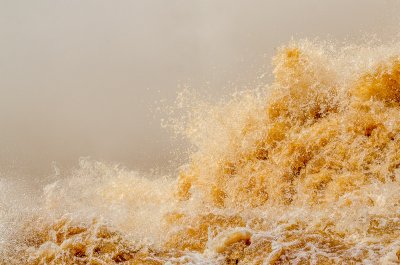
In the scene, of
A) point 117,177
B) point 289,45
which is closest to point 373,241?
point 289,45

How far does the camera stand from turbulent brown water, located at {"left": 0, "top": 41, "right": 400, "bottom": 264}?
4648 mm

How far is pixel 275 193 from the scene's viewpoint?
7910mm

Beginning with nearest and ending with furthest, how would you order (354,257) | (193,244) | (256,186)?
(354,257) < (193,244) < (256,186)

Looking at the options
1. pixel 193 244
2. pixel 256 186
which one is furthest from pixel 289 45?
pixel 193 244

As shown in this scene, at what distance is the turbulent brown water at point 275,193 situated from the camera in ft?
15.3

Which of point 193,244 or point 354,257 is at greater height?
point 193,244

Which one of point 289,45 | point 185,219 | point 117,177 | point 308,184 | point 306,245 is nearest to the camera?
point 306,245

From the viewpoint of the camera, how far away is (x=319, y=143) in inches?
313

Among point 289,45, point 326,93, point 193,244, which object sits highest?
point 289,45

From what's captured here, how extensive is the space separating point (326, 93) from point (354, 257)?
18.1 ft

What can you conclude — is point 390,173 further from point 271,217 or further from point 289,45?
point 289,45

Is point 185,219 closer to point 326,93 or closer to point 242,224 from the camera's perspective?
point 242,224

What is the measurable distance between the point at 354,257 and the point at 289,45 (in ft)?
21.7

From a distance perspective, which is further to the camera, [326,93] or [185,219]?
[326,93]
